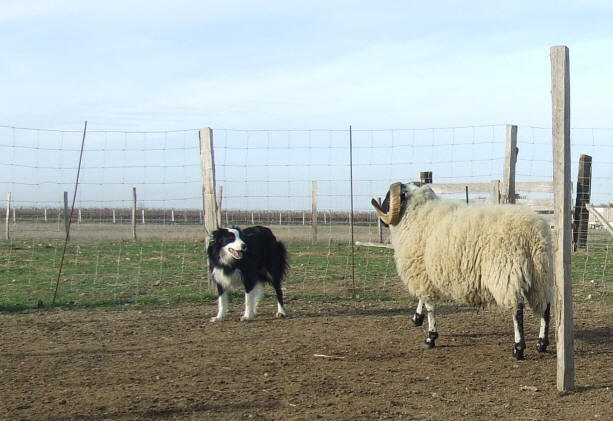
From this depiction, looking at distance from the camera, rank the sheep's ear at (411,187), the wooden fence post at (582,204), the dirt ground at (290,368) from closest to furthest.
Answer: the dirt ground at (290,368) → the sheep's ear at (411,187) → the wooden fence post at (582,204)

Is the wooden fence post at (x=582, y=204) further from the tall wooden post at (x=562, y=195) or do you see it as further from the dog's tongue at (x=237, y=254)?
the tall wooden post at (x=562, y=195)

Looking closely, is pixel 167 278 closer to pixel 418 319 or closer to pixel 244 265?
pixel 244 265

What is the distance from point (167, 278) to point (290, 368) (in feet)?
20.9

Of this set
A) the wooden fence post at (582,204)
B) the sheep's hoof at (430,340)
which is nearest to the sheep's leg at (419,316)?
the sheep's hoof at (430,340)

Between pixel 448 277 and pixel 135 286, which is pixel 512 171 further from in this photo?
pixel 135 286

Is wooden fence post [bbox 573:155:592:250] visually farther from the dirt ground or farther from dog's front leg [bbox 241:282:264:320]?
dog's front leg [bbox 241:282:264:320]

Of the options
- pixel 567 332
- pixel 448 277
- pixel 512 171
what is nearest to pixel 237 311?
pixel 448 277

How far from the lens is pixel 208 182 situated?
10.1 meters

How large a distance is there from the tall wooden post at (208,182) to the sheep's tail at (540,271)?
5021 mm

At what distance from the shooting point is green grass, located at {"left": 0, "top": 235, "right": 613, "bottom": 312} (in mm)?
10070

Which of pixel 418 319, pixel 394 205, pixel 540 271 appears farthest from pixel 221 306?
pixel 540 271

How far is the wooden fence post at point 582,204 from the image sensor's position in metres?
15.0

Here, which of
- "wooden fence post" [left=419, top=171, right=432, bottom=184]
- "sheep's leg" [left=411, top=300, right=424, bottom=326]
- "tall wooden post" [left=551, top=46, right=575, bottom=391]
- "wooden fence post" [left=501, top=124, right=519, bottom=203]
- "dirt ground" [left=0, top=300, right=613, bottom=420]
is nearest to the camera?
"dirt ground" [left=0, top=300, right=613, bottom=420]

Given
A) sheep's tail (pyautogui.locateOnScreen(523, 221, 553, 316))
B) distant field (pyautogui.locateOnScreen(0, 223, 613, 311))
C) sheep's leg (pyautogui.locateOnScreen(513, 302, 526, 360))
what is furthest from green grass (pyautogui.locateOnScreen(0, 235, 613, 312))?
sheep's leg (pyautogui.locateOnScreen(513, 302, 526, 360))
